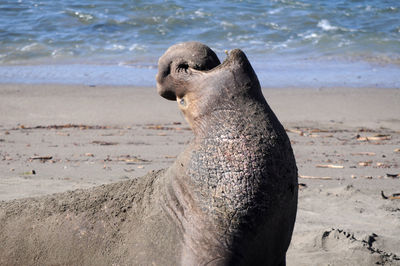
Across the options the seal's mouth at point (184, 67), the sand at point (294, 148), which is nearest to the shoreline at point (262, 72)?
the sand at point (294, 148)

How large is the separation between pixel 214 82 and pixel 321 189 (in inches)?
135

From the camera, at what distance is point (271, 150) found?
2871 mm

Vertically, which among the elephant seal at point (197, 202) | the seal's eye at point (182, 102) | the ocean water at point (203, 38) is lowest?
the ocean water at point (203, 38)

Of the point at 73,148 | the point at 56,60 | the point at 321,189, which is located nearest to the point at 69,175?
the point at 73,148

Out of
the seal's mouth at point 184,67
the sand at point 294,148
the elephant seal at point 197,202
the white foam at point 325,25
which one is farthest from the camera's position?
the white foam at point 325,25

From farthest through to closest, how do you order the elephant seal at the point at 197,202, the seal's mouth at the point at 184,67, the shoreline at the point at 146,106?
the shoreline at the point at 146,106, the seal's mouth at the point at 184,67, the elephant seal at the point at 197,202

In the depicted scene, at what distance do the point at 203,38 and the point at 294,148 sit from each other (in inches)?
402

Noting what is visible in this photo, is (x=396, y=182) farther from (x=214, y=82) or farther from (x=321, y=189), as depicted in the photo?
(x=214, y=82)

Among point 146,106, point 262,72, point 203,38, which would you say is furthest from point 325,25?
point 146,106

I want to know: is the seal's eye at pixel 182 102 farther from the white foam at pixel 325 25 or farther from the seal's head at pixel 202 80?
the white foam at pixel 325 25

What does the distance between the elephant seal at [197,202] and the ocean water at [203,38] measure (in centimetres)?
892

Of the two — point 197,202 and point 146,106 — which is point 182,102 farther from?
point 146,106

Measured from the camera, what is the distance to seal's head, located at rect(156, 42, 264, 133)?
2.99 m

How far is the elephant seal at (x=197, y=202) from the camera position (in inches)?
110
